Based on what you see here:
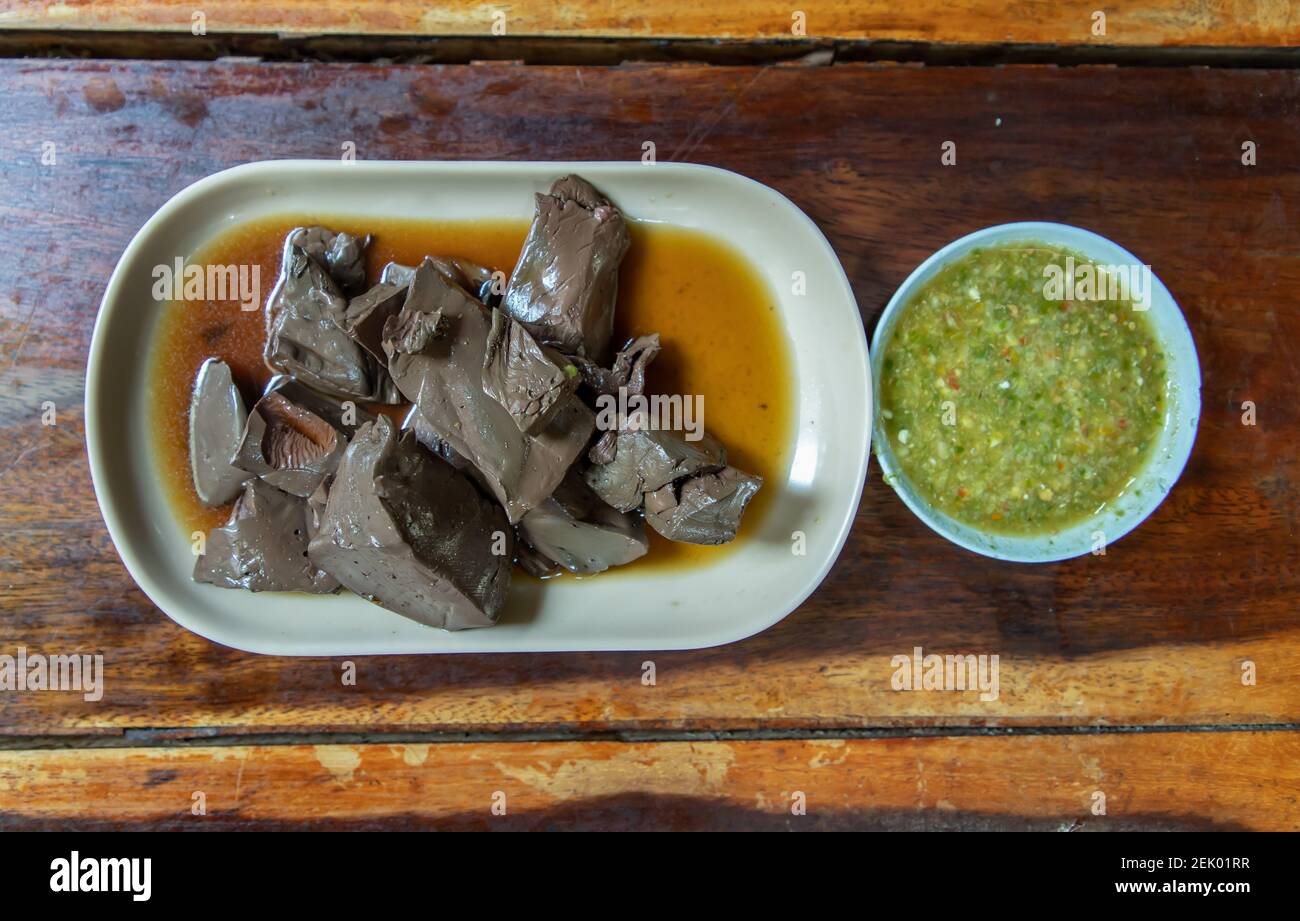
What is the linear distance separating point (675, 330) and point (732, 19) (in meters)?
1.23

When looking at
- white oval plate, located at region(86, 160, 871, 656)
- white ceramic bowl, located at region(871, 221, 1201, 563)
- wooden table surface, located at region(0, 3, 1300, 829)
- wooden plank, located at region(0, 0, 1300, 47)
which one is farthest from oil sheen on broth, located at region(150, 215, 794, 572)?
wooden plank, located at region(0, 0, 1300, 47)

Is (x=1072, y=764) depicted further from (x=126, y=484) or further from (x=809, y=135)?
(x=126, y=484)

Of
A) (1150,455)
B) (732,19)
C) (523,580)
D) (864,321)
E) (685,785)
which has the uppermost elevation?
(732,19)

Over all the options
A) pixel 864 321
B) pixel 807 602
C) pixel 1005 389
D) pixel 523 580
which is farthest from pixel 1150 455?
pixel 523 580

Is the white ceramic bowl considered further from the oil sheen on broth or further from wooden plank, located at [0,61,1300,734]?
the oil sheen on broth

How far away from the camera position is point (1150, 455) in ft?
9.74

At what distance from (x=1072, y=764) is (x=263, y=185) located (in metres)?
3.82

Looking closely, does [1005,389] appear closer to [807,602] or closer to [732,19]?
[807,602]

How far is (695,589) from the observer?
2.98 m

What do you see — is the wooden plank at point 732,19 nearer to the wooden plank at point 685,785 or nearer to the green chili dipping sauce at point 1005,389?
the green chili dipping sauce at point 1005,389

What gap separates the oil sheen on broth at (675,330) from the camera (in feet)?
9.64

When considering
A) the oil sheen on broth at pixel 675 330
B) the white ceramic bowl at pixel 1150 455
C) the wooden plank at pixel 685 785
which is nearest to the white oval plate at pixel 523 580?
the oil sheen on broth at pixel 675 330

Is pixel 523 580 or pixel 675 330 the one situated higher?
pixel 675 330

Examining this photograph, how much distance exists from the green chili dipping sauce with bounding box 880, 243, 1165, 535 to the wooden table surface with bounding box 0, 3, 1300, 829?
21 cm
